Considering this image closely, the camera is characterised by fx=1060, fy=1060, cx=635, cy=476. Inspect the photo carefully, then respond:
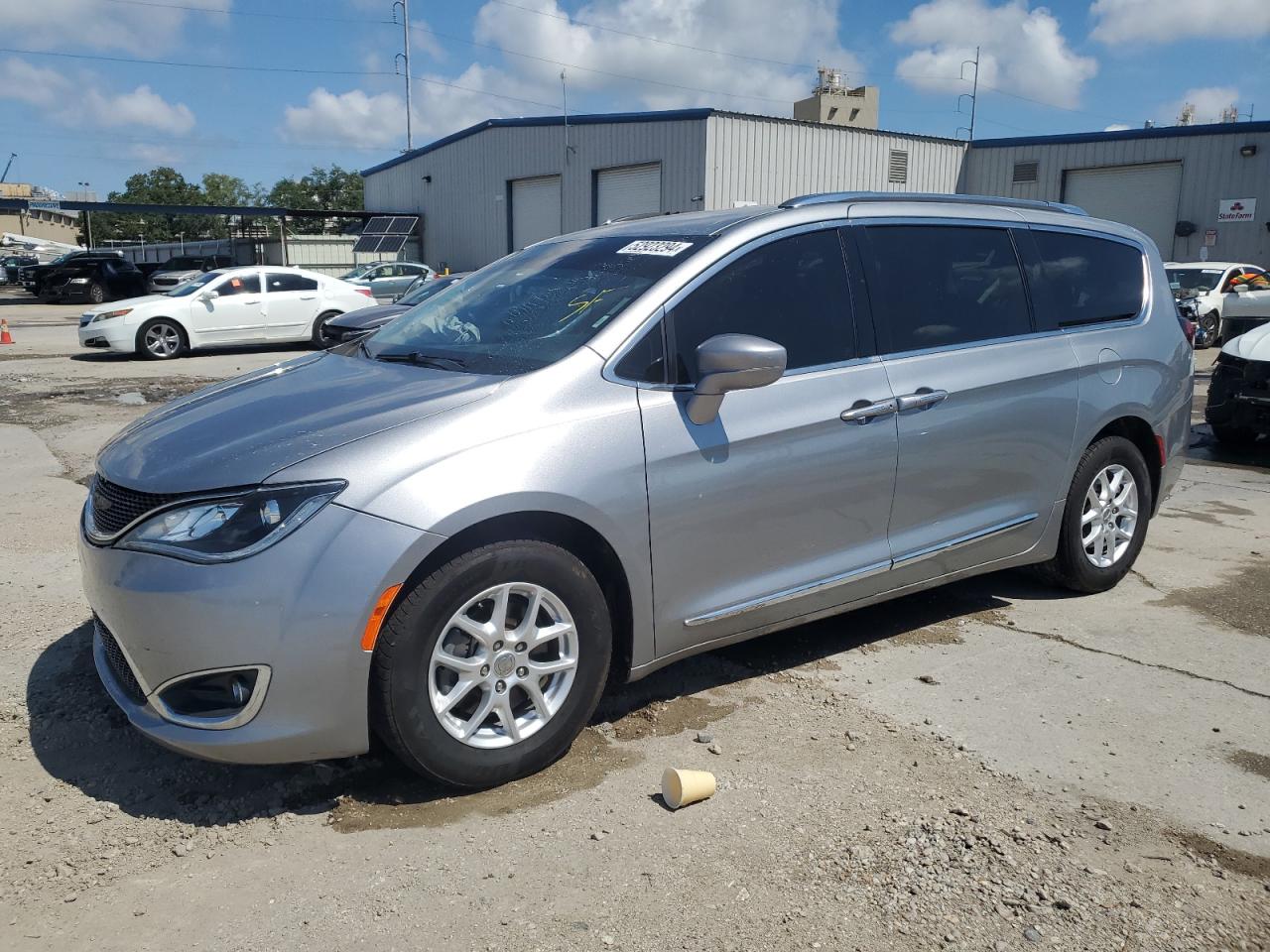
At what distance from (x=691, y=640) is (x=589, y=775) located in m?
0.59

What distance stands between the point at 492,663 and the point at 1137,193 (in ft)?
97.9

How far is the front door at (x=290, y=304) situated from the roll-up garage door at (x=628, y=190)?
1113 cm

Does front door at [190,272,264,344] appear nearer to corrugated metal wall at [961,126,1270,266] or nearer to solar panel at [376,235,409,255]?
corrugated metal wall at [961,126,1270,266]

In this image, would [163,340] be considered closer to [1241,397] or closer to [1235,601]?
[1241,397]

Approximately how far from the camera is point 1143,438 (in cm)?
532

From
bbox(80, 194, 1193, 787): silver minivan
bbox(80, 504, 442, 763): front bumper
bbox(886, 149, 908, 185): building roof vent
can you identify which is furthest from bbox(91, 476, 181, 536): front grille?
bbox(886, 149, 908, 185): building roof vent

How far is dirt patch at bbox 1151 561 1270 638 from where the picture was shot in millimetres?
5016

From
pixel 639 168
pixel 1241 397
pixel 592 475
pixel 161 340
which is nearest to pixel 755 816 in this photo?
pixel 592 475

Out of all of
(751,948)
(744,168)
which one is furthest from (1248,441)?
(744,168)

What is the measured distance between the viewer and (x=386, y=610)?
3.02 m

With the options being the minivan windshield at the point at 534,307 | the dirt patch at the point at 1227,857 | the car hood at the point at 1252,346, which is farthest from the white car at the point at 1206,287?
the dirt patch at the point at 1227,857

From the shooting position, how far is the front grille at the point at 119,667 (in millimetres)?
3172

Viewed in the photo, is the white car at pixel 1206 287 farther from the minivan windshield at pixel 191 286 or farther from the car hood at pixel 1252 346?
the minivan windshield at pixel 191 286

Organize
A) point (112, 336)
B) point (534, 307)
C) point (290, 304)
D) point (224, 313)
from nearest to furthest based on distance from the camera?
point (534, 307) → point (112, 336) → point (224, 313) → point (290, 304)
